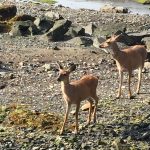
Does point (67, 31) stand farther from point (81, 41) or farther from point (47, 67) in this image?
point (47, 67)

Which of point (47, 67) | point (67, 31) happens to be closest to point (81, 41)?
point (67, 31)

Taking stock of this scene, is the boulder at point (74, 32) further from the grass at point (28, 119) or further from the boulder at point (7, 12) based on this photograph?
the grass at point (28, 119)

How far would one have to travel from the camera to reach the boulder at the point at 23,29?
39.2 metres

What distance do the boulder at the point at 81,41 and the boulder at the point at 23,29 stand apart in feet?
13.4

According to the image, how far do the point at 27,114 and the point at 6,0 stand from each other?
157ft

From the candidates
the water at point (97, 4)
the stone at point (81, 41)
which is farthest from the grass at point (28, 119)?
the water at point (97, 4)

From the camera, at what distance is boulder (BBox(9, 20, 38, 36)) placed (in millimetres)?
39219

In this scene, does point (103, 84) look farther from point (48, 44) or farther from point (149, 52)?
point (48, 44)

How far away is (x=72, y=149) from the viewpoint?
17344 millimetres

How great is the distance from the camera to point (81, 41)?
36.2 meters

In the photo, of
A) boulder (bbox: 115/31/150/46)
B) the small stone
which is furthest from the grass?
boulder (bbox: 115/31/150/46)

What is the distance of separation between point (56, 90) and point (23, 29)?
1628 cm

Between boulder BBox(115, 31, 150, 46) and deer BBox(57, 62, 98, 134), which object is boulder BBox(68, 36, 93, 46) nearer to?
boulder BBox(115, 31, 150, 46)

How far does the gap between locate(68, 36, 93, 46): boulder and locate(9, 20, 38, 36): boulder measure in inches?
160
